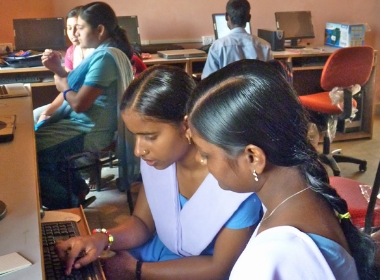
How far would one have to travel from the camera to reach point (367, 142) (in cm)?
399

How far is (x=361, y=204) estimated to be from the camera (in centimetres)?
179

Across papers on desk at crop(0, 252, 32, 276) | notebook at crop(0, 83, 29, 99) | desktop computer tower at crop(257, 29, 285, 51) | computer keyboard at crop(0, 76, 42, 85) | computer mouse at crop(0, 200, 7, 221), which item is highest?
desktop computer tower at crop(257, 29, 285, 51)

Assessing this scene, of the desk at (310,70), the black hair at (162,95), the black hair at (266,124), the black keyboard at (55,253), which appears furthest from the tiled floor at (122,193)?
the black hair at (266,124)

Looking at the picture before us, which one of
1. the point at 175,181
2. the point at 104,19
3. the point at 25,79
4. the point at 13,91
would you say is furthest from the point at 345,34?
the point at 175,181

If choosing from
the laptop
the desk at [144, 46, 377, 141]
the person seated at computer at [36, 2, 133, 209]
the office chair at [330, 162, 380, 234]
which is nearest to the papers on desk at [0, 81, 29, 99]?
the person seated at computer at [36, 2, 133, 209]

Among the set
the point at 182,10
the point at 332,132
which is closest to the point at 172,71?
the point at 332,132

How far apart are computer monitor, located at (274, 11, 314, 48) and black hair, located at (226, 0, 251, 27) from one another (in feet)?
3.23

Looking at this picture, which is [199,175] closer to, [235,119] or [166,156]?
[166,156]

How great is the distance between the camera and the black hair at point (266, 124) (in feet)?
2.61

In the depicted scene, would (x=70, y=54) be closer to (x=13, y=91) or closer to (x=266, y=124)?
(x=13, y=91)

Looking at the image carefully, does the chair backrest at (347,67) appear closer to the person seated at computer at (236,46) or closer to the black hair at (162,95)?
the person seated at computer at (236,46)

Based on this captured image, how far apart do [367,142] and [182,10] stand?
5.86 ft

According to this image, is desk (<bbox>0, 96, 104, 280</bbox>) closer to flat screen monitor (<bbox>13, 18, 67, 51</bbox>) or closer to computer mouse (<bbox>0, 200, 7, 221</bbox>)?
computer mouse (<bbox>0, 200, 7, 221</bbox>)

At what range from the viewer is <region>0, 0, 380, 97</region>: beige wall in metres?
3.55
